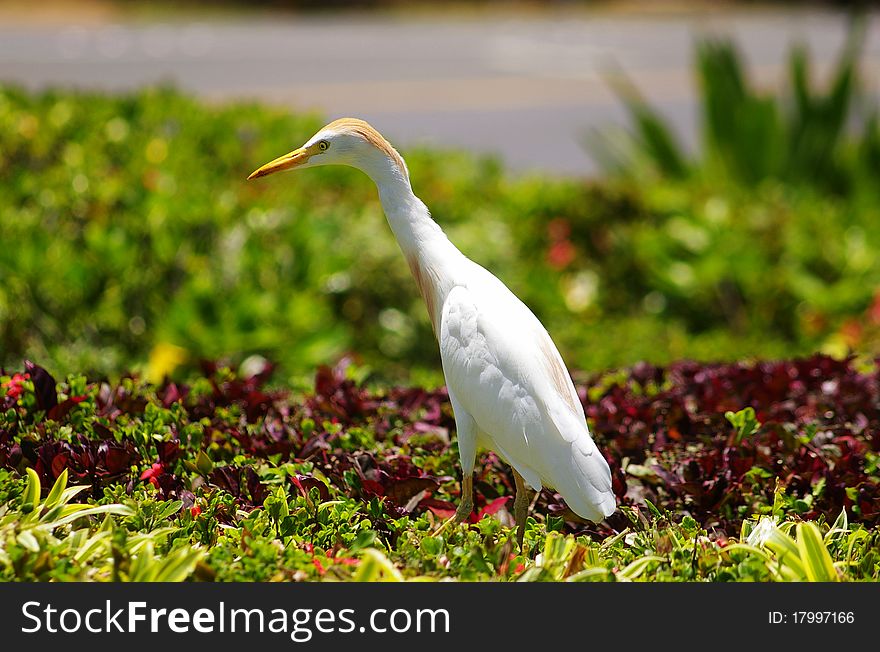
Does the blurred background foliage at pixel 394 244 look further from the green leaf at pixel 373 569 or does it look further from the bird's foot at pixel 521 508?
the green leaf at pixel 373 569

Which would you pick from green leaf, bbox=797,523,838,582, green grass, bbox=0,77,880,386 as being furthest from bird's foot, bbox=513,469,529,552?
green grass, bbox=0,77,880,386

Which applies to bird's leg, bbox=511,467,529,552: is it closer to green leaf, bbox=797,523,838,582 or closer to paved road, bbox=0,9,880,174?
green leaf, bbox=797,523,838,582

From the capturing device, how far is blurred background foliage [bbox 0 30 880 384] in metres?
4.77

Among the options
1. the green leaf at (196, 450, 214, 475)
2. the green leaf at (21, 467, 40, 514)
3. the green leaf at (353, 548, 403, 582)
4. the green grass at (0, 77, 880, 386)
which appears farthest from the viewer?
the green grass at (0, 77, 880, 386)

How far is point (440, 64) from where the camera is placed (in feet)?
49.3

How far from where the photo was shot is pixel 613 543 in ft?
9.80

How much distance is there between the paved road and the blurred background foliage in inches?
123

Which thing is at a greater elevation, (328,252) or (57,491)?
(328,252)

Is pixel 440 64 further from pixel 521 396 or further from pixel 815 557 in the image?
pixel 815 557

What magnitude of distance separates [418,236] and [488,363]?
1.39ft

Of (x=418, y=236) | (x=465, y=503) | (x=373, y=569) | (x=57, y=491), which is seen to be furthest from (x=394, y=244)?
(x=373, y=569)

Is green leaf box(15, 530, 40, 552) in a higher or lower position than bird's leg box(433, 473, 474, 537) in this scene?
lower

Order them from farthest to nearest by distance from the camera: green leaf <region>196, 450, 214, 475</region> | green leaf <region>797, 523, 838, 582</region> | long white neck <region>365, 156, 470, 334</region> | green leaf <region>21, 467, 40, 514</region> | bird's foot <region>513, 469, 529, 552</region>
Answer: green leaf <region>196, 450, 214, 475</region> < long white neck <region>365, 156, 470, 334</region> < bird's foot <region>513, 469, 529, 552</region> < green leaf <region>21, 467, 40, 514</region> < green leaf <region>797, 523, 838, 582</region>
